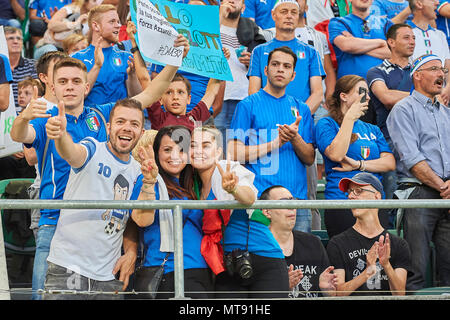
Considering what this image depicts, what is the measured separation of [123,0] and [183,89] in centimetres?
223

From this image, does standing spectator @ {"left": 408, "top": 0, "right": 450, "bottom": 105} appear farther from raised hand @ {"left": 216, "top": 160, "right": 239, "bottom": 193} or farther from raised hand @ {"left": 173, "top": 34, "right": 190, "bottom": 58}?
raised hand @ {"left": 216, "top": 160, "right": 239, "bottom": 193}

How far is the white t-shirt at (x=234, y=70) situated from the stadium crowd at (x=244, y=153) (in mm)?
19

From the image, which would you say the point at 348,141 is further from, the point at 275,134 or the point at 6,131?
the point at 6,131

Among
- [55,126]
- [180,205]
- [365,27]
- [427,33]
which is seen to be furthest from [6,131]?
[427,33]

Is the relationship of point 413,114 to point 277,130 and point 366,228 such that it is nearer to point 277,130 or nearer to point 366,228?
point 277,130

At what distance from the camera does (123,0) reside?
839cm

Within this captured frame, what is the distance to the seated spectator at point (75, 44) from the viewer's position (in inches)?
307

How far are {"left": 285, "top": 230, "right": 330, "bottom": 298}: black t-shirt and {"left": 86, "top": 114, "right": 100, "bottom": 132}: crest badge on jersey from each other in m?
1.58

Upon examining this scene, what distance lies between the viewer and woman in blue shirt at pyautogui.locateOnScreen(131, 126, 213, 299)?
4.80 meters

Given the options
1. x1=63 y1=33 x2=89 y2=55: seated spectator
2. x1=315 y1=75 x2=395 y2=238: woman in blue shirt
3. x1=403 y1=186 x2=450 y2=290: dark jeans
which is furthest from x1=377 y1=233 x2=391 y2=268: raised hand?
x1=63 y1=33 x2=89 y2=55: seated spectator

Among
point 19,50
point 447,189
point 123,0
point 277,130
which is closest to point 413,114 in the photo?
point 447,189

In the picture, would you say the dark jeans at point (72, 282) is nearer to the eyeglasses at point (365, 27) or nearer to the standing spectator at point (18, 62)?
the standing spectator at point (18, 62)

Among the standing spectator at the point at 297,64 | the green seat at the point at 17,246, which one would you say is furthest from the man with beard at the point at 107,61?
the green seat at the point at 17,246
